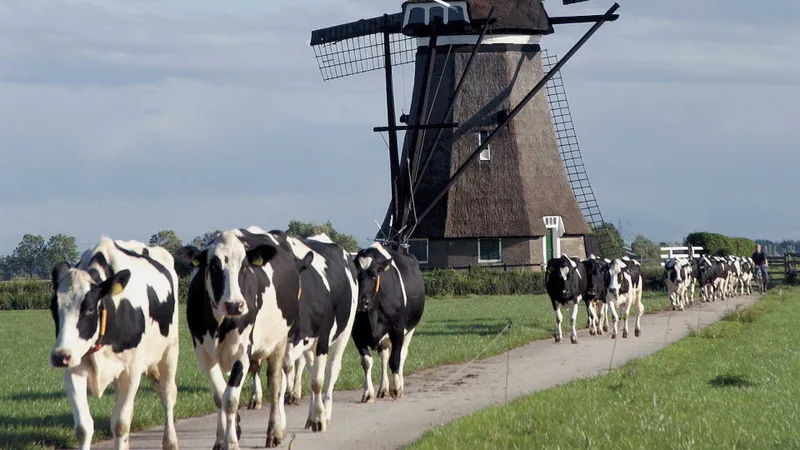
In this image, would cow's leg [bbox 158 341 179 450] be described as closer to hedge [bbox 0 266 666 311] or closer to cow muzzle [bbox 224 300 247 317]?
cow muzzle [bbox 224 300 247 317]

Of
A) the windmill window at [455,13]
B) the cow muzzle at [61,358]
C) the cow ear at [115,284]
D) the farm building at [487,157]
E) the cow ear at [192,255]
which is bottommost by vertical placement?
the cow muzzle at [61,358]

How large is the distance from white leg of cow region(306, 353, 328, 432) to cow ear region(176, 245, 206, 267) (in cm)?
198

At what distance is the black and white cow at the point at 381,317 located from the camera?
1476 cm

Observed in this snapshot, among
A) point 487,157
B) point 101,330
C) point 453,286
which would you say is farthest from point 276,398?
point 487,157

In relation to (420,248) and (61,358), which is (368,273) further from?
(420,248)

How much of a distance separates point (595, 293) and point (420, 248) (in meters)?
24.2

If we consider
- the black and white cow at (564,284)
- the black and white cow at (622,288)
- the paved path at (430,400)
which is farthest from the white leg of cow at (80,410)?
the black and white cow at (622,288)

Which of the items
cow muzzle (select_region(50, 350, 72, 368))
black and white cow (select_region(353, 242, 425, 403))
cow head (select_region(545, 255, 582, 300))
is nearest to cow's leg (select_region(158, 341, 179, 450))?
cow muzzle (select_region(50, 350, 72, 368))

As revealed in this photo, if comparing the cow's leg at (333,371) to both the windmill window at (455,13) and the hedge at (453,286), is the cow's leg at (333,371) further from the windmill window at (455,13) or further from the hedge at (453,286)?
the windmill window at (455,13)

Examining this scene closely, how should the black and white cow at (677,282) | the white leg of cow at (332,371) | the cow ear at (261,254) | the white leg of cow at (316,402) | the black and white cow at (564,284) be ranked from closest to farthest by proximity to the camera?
1. the cow ear at (261,254)
2. the white leg of cow at (316,402)
3. the white leg of cow at (332,371)
4. the black and white cow at (564,284)
5. the black and white cow at (677,282)

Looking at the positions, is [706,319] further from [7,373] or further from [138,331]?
[138,331]

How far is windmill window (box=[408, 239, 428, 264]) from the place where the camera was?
166 ft

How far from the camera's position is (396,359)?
15102 millimetres

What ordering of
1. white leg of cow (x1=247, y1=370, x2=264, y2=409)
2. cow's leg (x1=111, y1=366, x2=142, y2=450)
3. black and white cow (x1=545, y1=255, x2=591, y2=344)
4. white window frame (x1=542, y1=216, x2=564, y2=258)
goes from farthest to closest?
1. white window frame (x1=542, y1=216, x2=564, y2=258)
2. black and white cow (x1=545, y1=255, x2=591, y2=344)
3. white leg of cow (x1=247, y1=370, x2=264, y2=409)
4. cow's leg (x1=111, y1=366, x2=142, y2=450)
